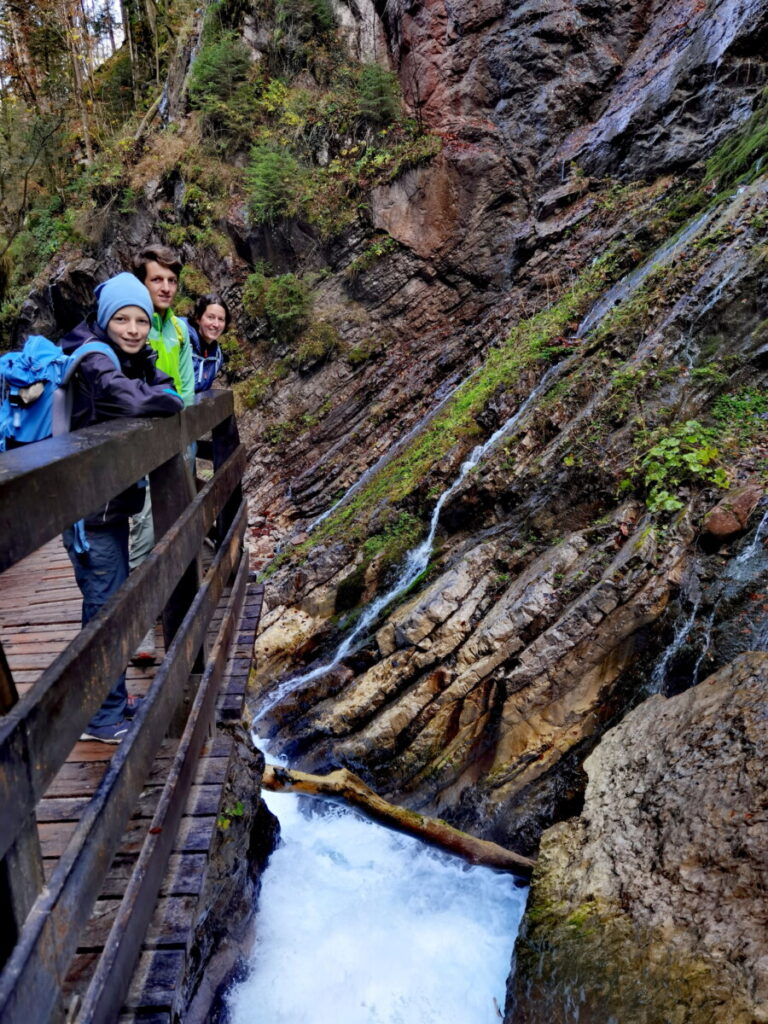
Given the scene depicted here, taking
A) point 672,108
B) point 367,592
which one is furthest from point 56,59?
point 367,592

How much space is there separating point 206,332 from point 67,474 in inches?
139

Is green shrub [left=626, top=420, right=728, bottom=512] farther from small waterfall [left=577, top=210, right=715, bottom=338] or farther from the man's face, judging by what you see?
the man's face

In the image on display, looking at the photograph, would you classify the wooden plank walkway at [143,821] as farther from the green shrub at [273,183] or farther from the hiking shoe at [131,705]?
the green shrub at [273,183]

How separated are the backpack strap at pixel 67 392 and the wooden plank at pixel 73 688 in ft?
1.98

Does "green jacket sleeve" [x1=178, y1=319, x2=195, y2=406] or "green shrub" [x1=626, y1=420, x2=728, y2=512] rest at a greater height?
"green jacket sleeve" [x1=178, y1=319, x2=195, y2=406]

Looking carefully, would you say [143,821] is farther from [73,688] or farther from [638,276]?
[638,276]

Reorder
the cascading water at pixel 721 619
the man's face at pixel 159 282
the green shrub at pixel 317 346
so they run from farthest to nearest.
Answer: the green shrub at pixel 317 346
the cascading water at pixel 721 619
the man's face at pixel 159 282

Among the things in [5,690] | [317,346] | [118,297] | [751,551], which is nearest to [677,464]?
[751,551]

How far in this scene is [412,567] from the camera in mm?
8617

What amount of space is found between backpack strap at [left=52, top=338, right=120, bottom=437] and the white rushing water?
3841mm

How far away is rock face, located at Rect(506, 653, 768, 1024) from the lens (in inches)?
138

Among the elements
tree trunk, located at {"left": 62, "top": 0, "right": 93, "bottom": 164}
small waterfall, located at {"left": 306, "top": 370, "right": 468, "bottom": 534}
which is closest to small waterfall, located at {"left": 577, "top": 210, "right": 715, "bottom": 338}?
small waterfall, located at {"left": 306, "top": 370, "right": 468, "bottom": 534}

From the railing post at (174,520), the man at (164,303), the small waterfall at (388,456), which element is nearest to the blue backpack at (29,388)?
the railing post at (174,520)

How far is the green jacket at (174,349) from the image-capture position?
12.8 feet
